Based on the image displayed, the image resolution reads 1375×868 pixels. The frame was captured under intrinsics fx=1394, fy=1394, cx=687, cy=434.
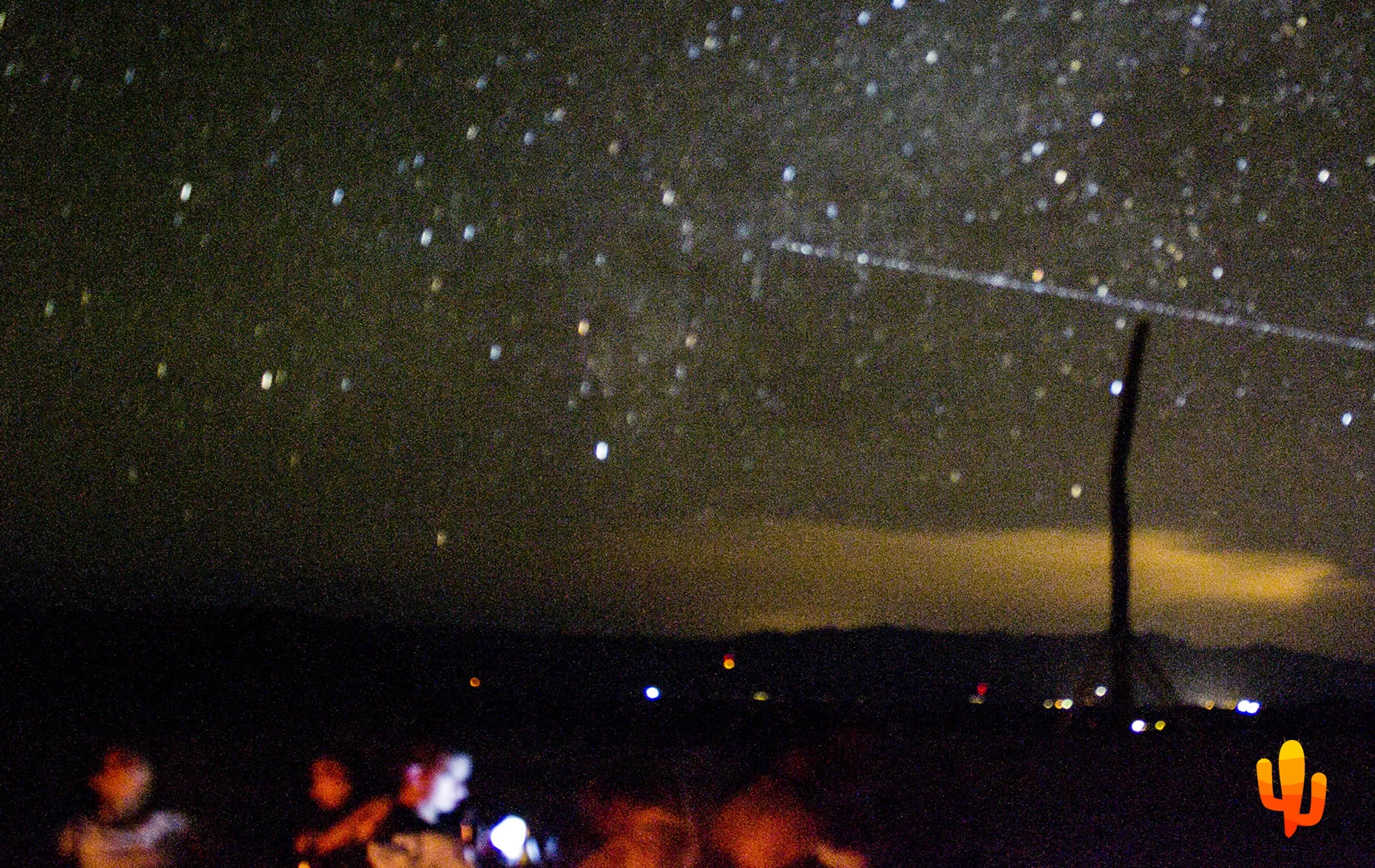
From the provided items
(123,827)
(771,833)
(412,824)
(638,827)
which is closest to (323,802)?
(412,824)

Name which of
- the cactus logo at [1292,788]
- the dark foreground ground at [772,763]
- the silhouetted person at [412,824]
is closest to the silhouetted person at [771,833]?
the dark foreground ground at [772,763]

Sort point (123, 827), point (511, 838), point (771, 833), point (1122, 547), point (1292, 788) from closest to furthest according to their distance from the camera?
1. point (123, 827)
2. point (511, 838)
3. point (771, 833)
4. point (1292, 788)
5. point (1122, 547)

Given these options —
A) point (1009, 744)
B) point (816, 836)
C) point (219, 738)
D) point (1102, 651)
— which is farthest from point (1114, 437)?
point (219, 738)

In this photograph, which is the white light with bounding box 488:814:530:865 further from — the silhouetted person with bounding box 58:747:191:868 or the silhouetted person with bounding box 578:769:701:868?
the silhouetted person with bounding box 58:747:191:868

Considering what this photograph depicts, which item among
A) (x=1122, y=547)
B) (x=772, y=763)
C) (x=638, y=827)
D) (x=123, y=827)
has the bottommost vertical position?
(x=123, y=827)

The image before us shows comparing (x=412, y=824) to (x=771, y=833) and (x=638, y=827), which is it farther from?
(x=771, y=833)

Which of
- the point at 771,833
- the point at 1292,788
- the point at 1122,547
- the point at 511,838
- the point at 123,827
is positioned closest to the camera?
the point at 123,827

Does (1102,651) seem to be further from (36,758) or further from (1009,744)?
(36,758)

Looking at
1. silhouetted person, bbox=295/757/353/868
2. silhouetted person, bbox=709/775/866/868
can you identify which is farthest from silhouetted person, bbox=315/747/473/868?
silhouetted person, bbox=709/775/866/868
